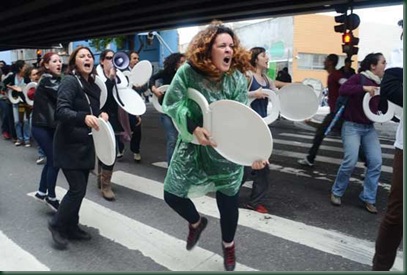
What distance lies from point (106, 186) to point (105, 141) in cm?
210

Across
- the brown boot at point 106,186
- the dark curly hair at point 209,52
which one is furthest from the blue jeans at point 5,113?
the dark curly hair at point 209,52

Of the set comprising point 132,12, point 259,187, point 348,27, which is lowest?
point 259,187

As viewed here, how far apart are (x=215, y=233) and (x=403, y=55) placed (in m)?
2.42

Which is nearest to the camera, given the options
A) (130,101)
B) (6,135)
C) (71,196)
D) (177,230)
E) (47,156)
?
(71,196)

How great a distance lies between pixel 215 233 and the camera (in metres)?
4.08

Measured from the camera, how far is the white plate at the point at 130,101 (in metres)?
5.28

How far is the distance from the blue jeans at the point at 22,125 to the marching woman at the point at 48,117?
4.89 meters

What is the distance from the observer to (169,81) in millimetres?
5871

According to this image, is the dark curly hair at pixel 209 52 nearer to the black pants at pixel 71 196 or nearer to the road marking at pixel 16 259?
the black pants at pixel 71 196

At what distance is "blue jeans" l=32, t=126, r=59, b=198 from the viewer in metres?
4.58

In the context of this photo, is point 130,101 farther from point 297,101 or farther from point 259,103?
point 297,101

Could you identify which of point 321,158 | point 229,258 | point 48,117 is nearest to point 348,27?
point 321,158

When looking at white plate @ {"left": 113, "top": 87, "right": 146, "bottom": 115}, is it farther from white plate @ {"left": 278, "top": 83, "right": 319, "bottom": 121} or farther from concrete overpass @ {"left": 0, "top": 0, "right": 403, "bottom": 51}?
concrete overpass @ {"left": 0, "top": 0, "right": 403, "bottom": 51}

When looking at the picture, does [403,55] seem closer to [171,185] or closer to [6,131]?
[171,185]
